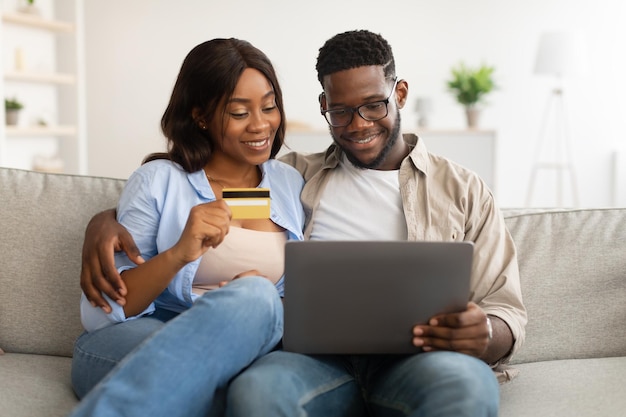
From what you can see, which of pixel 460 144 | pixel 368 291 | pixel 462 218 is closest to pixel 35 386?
pixel 368 291

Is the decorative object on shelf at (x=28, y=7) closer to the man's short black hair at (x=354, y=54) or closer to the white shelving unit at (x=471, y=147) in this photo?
the white shelving unit at (x=471, y=147)

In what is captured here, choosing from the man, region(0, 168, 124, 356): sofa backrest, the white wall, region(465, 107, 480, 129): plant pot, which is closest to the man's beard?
the man

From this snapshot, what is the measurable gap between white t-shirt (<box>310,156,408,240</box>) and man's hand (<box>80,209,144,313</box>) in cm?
45

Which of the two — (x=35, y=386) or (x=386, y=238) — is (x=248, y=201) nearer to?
(x=386, y=238)

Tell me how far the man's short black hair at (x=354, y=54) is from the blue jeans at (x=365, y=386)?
2.33 feet

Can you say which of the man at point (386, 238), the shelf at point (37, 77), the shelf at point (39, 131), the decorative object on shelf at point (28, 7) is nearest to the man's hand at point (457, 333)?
the man at point (386, 238)

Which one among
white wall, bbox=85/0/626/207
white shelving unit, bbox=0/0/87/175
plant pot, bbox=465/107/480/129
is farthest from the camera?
white wall, bbox=85/0/626/207

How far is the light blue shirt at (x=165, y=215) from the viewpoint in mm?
1801

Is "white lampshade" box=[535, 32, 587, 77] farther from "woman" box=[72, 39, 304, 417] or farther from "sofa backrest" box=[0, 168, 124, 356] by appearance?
"sofa backrest" box=[0, 168, 124, 356]

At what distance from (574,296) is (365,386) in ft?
2.09

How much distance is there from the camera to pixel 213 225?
1.62 metres

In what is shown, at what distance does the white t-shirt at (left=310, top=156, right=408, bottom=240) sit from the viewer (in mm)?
1903

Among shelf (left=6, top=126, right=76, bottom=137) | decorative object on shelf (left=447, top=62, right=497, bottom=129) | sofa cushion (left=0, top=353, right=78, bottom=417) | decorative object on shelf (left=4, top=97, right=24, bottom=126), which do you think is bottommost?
sofa cushion (left=0, top=353, right=78, bottom=417)

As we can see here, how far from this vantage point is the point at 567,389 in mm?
1727
